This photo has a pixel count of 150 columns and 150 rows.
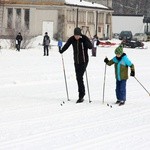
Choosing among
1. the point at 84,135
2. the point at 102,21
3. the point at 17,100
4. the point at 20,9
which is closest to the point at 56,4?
the point at 20,9

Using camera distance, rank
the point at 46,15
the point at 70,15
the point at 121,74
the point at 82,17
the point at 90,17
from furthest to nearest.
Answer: the point at 90,17 → the point at 82,17 → the point at 70,15 → the point at 46,15 → the point at 121,74

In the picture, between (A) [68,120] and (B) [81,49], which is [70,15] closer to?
(B) [81,49]

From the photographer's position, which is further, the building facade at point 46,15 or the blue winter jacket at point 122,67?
the building facade at point 46,15

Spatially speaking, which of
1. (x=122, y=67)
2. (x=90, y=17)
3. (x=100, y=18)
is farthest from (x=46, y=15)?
(x=122, y=67)

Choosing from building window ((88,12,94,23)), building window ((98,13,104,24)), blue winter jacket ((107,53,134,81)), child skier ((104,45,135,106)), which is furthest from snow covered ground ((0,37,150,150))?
building window ((98,13,104,24))

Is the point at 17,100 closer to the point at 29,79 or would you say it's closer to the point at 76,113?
the point at 76,113

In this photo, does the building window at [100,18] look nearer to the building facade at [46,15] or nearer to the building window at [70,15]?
Answer: the building facade at [46,15]

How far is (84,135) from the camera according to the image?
8.78 metres

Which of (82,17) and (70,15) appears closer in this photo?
(70,15)

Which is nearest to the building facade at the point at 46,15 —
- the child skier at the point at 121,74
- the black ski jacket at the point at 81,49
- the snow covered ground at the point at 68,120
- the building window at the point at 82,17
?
the building window at the point at 82,17

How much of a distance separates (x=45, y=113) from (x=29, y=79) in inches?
294

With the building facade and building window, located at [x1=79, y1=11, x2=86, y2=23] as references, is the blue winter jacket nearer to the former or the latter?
the building facade

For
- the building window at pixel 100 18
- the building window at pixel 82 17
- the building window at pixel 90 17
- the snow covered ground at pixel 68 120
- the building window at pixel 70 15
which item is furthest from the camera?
the building window at pixel 100 18

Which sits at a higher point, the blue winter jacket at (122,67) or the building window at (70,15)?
the building window at (70,15)
